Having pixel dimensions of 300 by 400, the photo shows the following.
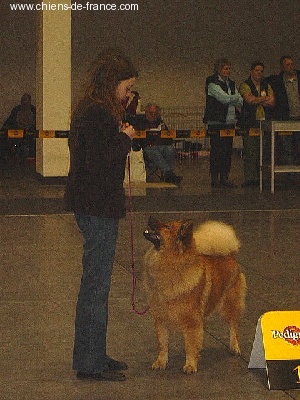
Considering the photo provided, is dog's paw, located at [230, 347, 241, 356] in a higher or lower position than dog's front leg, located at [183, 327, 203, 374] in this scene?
lower

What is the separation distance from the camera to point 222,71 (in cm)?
1563

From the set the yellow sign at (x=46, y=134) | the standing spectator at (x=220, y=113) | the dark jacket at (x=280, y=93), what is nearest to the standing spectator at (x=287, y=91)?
the dark jacket at (x=280, y=93)

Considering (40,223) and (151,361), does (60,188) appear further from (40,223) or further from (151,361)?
(151,361)

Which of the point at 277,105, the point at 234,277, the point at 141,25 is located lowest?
the point at 234,277

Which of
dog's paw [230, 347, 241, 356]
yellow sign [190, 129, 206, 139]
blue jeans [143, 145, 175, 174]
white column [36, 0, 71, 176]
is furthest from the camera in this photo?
blue jeans [143, 145, 175, 174]

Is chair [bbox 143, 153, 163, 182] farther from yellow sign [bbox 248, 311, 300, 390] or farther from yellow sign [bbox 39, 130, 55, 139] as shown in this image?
yellow sign [bbox 248, 311, 300, 390]

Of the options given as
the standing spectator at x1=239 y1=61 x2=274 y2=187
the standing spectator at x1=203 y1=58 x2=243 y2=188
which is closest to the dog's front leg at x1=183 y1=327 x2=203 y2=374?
the standing spectator at x1=203 y1=58 x2=243 y2=188

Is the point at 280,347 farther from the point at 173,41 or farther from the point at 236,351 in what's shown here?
the point at 173,41

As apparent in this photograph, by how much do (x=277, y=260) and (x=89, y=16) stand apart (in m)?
16.2

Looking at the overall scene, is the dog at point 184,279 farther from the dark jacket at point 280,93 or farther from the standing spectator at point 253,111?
the dark jacket at point 280,93

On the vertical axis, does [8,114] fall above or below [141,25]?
below

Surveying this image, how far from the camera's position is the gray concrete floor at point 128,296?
19.1ft

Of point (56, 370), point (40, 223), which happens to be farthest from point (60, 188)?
point (56, 370)

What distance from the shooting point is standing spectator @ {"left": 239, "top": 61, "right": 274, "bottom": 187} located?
15.7 metres
